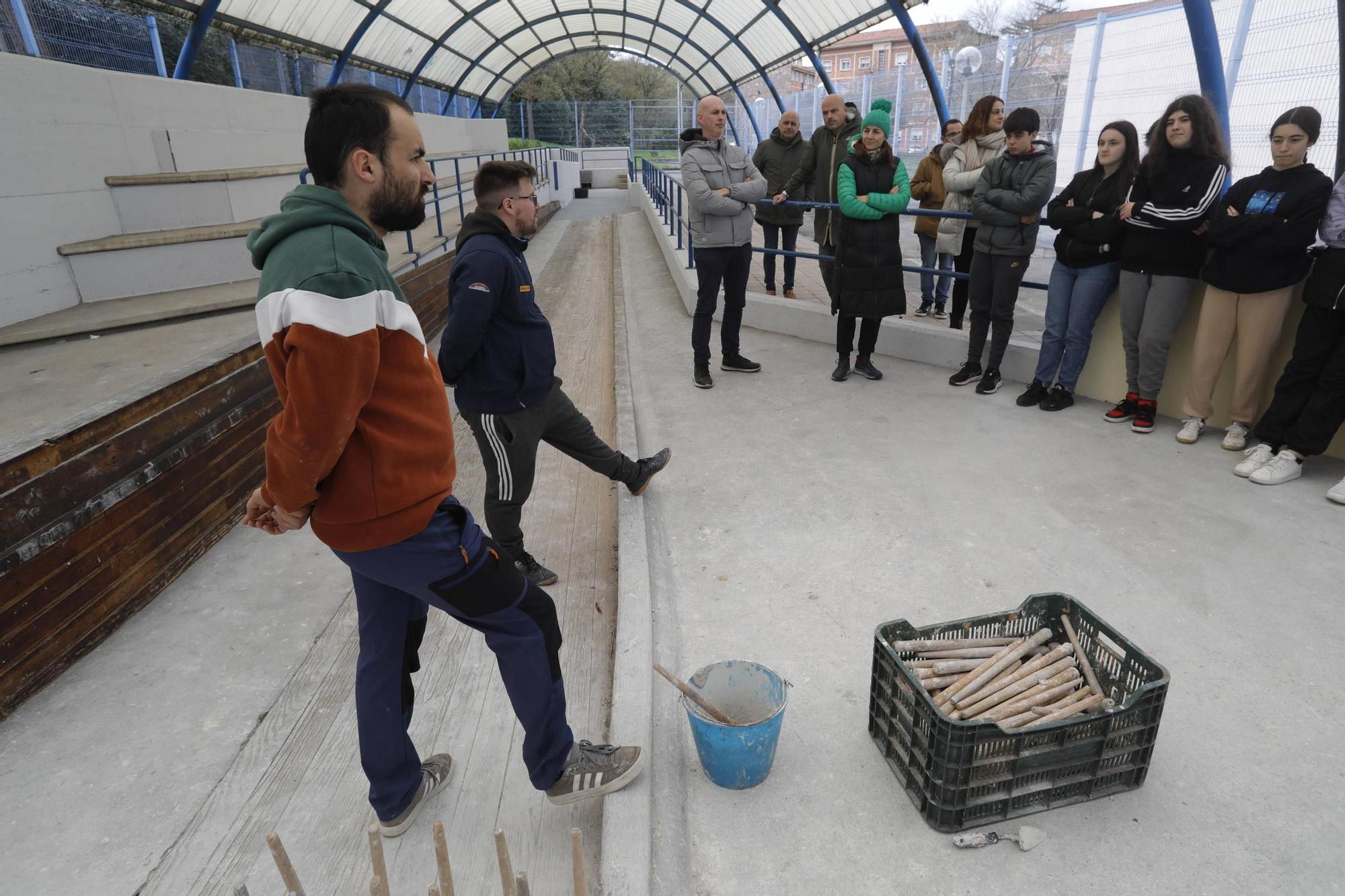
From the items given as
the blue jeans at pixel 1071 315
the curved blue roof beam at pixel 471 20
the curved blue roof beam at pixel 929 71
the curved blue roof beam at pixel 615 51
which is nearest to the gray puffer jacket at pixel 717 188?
the blue jeans at pixel 1071 315

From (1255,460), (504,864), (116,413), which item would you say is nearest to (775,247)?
(1255,460)

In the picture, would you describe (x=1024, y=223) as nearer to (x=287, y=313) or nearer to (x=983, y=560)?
(x=983, y=560)

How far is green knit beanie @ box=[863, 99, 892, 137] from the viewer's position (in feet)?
15.7

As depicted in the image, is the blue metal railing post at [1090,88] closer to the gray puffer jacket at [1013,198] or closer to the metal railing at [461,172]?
the gray puffer jacket at [1013,198]

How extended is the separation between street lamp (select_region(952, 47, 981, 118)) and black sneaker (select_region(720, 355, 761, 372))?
9393mm

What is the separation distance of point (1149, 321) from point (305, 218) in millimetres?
4349

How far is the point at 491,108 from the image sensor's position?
102 ft

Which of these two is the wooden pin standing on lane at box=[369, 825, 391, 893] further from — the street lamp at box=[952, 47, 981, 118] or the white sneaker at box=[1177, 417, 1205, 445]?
the street lamp at box=[952, 47, 981, 118]

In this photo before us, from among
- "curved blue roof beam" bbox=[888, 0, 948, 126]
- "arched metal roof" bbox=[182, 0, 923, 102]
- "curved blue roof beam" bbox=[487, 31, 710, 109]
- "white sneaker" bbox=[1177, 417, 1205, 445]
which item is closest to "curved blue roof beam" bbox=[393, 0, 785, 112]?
"arched metal roof" bbox=[182, 0, 923, 102]

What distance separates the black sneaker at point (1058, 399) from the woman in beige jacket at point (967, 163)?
108 cm

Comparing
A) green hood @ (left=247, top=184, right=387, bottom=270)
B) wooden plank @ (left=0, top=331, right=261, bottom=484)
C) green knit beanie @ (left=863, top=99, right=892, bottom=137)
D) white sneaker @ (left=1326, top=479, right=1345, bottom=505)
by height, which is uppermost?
green knit beanie @ (left=863, top=99, right=892, bottom=137)

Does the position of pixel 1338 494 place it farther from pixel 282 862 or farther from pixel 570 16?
pixel 570 16

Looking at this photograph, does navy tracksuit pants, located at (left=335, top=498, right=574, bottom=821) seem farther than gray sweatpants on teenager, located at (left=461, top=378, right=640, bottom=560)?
No

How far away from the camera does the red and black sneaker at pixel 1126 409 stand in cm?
433
